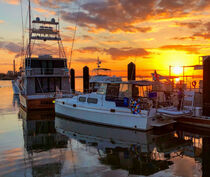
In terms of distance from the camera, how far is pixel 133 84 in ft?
46.9

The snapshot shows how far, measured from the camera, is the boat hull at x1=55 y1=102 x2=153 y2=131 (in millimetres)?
12750

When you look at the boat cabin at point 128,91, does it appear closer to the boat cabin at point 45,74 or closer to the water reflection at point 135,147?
the water reflection at point 135,147

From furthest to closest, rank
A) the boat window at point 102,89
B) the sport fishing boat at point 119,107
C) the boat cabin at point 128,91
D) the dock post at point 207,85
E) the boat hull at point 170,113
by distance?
the boat window at point 102,89 → the boat cabin at point 128,91 → the dock post at point 207,85 → the sport fishing boat at point 119,107 → the boat hull at point 170,113

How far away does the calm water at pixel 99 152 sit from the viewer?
25.3 ft

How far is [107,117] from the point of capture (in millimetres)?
13984

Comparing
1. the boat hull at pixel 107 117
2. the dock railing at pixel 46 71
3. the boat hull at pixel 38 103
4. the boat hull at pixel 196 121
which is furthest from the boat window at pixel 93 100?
the dock railing at pixel 46 71

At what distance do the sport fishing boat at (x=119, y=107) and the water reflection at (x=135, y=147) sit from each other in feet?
1.80

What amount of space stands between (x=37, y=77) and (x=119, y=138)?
13.7 metres

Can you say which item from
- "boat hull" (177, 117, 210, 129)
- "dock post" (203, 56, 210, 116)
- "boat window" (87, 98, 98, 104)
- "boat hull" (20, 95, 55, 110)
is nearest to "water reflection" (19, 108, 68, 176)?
"boat hull" (20, 95, 55, 110)

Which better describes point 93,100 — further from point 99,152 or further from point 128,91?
point 99,152

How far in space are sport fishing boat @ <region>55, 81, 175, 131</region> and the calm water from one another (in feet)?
1.87

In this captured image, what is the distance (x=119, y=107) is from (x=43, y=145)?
198 inches

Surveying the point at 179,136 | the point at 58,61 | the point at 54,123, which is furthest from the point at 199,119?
the point at 58,61

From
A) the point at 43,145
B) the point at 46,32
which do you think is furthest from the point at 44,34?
the point at 43,145
